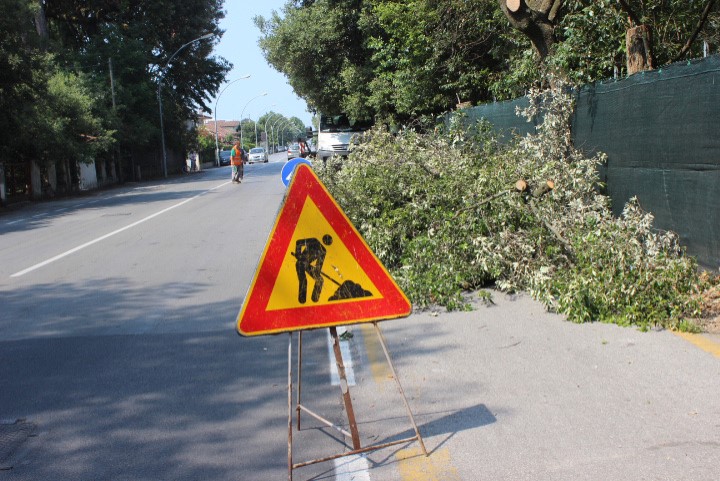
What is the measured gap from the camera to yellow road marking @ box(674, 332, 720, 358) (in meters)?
5.55

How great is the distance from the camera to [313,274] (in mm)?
3986

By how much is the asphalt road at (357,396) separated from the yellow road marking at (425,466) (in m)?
0.01

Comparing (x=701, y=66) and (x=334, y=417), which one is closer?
(x=334, y=417)

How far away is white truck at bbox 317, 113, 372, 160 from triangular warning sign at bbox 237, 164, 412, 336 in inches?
928

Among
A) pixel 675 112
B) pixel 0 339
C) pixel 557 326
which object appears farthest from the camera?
pixel 675 112

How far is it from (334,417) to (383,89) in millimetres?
20991

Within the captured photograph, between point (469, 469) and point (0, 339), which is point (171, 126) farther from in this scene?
point (469, 469)

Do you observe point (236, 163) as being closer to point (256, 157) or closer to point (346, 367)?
point (346, 367)

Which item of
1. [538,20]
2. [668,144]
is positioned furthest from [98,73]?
[668,144]

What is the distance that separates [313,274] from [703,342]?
348 centimetres

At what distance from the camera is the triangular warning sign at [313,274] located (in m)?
3.92

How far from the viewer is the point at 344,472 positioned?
4.03 meters

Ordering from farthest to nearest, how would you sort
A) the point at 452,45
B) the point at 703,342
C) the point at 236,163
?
the point at 236,163
the point at 452,45
the point at 703,342

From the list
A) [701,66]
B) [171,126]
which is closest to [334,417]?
[701,66]
